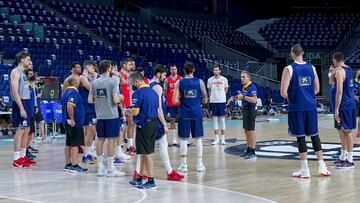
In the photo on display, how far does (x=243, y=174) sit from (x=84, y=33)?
57.6 ft

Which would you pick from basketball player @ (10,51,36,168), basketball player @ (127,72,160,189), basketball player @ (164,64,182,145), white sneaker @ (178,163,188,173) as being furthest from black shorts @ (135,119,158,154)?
basketball player @ (164,64,182,145)

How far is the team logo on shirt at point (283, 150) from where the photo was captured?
1153cm

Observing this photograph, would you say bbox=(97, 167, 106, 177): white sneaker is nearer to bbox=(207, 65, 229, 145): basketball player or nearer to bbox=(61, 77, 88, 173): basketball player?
bbox=(61, 77, 88, 173): basketball player

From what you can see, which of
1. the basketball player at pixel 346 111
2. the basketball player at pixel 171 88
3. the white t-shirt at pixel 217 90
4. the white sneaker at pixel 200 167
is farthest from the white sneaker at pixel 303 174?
the white t-shirt at pixel 217 90

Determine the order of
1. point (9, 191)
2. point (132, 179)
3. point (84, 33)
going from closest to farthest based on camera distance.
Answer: point (9, 191)
point (132, 179)
point (84, 33)

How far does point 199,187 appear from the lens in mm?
8219

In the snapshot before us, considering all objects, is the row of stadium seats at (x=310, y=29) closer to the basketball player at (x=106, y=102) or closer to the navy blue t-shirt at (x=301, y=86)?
the navy blue t-shirt at (x=301, y=86)

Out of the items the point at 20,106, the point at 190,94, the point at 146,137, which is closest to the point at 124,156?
the point at 20,106

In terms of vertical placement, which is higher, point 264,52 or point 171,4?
point 171,4

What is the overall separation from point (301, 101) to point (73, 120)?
346cm

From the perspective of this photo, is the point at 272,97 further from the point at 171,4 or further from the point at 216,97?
the point at 216,97

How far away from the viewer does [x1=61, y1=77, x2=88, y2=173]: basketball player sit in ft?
31.5

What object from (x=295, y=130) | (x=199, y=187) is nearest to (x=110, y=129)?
(x=199, y=187)

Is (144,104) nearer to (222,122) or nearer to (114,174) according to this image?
(114,174)
